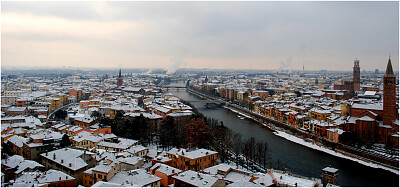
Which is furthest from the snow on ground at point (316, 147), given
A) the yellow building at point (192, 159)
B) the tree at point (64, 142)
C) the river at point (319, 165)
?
the tree at point (64, 142)

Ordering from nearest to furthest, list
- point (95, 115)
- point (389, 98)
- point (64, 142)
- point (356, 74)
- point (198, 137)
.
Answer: point (64, 142) < point (198, 137) < point (389, 98) < point (95, 115) < point (356, 74)

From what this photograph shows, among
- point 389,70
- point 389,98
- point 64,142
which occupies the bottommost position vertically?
point 64,142

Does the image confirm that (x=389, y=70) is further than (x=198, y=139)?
Yes

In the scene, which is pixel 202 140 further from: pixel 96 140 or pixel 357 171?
pixel 357 171

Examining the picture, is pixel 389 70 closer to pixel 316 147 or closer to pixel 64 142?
pixel 316 147

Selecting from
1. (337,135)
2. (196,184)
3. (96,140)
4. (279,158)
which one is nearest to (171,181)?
(196,184)

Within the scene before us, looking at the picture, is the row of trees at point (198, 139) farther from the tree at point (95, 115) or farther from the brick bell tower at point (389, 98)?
the brick bell tower at point (389, 98)

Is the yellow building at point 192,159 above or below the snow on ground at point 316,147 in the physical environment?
above

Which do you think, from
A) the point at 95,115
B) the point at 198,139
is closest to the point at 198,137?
the point at 198,139
